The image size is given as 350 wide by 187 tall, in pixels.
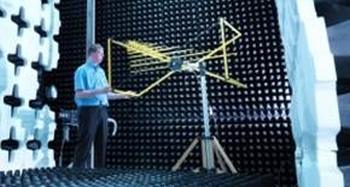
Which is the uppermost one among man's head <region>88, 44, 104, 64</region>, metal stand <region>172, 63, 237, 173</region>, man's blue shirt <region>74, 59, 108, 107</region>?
man's head <region>88, 44, 104, 64</region>

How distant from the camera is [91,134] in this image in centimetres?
295

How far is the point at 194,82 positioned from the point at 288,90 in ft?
2.75

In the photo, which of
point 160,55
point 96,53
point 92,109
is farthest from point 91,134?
point 160,55

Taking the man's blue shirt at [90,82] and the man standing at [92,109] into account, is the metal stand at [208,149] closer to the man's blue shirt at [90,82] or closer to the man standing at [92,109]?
the man standing at [92,109]

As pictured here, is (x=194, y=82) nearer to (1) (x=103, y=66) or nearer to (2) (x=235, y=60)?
(2) (x=235, y=60)

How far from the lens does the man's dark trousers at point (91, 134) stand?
2889mm

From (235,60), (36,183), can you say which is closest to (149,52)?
(235,60)

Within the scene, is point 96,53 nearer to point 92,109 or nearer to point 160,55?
point 92,109

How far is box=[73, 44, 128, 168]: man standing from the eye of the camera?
292 centimetres

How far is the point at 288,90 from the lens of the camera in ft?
10.7

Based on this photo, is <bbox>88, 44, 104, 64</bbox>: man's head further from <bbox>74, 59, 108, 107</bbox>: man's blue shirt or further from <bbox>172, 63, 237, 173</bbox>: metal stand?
<bbox>172, 63, 237, 173</bbox>: metal stand

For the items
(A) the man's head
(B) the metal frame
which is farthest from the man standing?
(B) the metal frame

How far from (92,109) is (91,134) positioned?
196mm

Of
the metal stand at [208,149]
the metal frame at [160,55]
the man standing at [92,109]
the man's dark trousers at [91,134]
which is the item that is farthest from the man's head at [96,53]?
the metal stand at [208,149]
